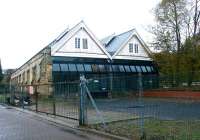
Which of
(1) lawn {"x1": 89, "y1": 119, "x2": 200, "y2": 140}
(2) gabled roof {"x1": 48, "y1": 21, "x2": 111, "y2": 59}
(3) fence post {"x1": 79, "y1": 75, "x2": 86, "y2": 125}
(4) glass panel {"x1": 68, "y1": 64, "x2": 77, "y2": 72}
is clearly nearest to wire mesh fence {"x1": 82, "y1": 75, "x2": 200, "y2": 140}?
(1) lawn {"x1": 89, "y1": 119, "x2": 200, "y2": 140}

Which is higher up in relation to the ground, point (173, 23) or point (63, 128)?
point (173, 23)

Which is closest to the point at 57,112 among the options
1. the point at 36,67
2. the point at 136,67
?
the point at 136,67

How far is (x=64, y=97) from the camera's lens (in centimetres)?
1664

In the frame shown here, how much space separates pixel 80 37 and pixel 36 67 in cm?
911

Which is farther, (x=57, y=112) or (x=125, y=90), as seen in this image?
(x=57, y=112)

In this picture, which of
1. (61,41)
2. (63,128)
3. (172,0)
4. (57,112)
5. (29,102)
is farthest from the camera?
(61,41)

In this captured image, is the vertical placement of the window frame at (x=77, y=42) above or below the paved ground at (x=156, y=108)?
above

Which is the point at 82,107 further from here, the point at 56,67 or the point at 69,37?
the point at 69,37

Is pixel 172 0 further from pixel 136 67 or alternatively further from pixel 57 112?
pixel 57 112

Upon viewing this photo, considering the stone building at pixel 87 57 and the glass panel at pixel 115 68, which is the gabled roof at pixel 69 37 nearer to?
the stone building at pixel 87 57

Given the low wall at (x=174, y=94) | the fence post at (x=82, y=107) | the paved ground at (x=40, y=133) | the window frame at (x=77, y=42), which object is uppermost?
the window frame at (x=77, y=42)

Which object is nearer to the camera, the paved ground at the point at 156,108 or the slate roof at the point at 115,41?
the paved ground at the point at 156,108

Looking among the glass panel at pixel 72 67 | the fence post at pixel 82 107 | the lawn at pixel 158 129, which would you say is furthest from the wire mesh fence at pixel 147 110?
the glass panel at pixel 72 67

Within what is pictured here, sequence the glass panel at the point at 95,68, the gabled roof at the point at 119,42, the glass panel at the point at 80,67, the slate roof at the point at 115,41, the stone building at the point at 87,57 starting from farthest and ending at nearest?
the slate roof at the point at 115,41 < the gabled roof at the point at 119,42 < the glass panel at the point at 95,68 < the glass panel at the point at 80,67 < the stone building at the point at 87,57
